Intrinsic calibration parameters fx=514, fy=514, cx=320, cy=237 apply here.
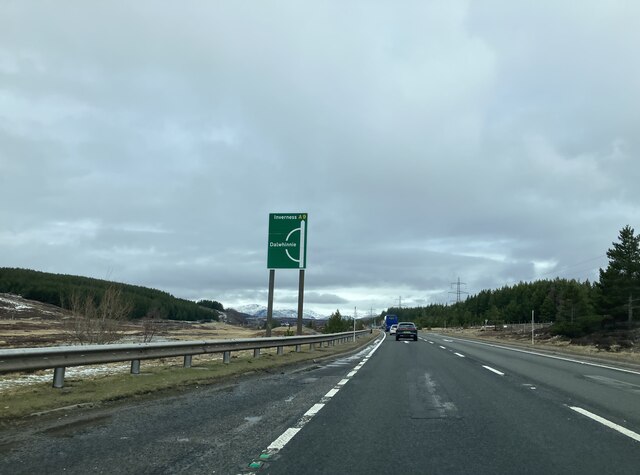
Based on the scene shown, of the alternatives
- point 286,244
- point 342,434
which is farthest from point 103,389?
point 286,244

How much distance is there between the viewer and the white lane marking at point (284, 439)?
20.5 feet

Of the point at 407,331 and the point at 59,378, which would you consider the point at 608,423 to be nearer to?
the point at 59,378

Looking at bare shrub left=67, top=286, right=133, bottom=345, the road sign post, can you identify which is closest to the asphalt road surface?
the road sign post

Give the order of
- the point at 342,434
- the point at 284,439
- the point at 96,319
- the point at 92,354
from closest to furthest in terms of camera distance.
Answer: the point at 284,439, the point at 342,434, the point at 92,354, the point at 96,319

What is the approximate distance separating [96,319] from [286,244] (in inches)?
410

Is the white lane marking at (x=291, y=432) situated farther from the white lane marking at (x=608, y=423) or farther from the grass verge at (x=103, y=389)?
the white lane marking at (x=608, y=423)

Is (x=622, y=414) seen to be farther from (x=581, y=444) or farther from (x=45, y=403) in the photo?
(x=45, y=403)

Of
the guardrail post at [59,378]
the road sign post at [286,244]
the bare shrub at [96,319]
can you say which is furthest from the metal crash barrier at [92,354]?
the bare shrub at [96,319]

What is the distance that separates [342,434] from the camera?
23.3 feet

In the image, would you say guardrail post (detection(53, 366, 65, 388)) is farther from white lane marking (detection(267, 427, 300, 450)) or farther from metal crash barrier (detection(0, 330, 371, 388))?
white lane marking (detection(267, 427, 300, 450))

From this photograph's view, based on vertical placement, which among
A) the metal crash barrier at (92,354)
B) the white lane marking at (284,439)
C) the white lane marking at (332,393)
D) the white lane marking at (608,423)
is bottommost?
the white lane marking at (284,439)

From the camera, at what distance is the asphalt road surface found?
5.51 m

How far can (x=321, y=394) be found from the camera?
1110 cm

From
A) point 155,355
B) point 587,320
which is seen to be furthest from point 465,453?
point 587,320
